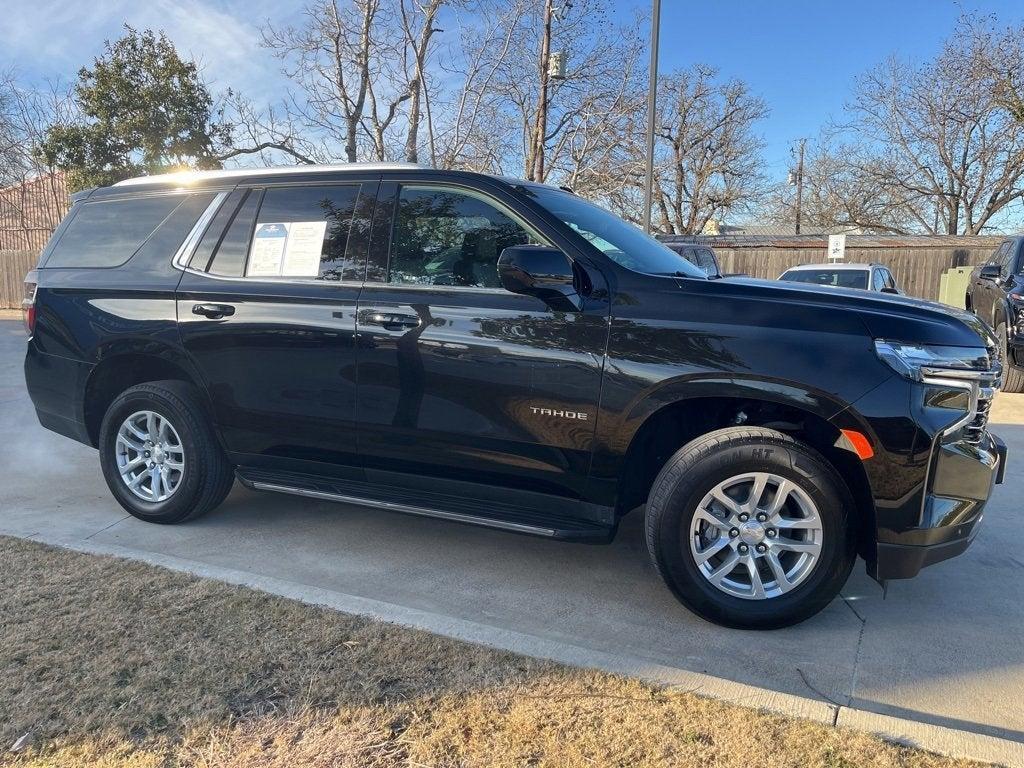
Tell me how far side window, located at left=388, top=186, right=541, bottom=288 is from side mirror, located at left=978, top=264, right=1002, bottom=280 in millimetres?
7650

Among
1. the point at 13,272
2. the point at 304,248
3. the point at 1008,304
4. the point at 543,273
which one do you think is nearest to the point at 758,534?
the point at 543,273

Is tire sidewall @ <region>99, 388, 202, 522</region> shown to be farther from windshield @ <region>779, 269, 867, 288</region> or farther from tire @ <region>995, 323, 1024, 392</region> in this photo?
windshield @ <region>779, 269, 867, 288</region>

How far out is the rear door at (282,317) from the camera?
384 centimetres

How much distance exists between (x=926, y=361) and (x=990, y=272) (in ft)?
24.0

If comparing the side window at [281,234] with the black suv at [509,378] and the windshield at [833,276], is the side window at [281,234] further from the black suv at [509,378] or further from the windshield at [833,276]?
the windshield at [833,276]

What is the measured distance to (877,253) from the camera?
20.4 m

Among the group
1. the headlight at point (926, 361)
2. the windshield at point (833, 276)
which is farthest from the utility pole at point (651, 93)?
the headlight at point (926, 361)

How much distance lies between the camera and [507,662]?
110 inches

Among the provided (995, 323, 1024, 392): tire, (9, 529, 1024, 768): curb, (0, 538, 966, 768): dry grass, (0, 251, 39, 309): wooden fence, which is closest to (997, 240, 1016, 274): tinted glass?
(995, 323, 1024, 392): tire

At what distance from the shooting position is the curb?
2.35 m

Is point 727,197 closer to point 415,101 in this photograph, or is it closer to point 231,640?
point 415,101

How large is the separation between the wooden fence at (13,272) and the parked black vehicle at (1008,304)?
83.1 feet

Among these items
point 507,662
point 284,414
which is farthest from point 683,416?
point 284,414

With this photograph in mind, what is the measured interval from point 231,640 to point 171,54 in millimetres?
21961
